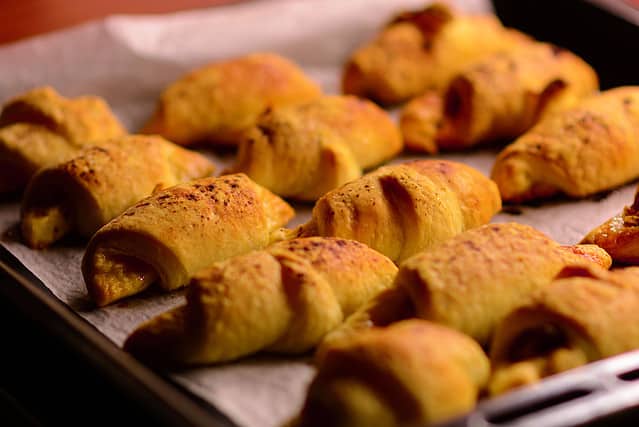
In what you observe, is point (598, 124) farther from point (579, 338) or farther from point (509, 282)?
point (579, 338)

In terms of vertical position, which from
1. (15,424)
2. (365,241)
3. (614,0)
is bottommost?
(15,424)

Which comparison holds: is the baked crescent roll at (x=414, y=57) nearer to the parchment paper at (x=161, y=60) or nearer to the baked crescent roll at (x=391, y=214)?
the parchment paper at (x=161, y=60)

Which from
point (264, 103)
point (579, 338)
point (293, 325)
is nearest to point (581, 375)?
point (579, 338)

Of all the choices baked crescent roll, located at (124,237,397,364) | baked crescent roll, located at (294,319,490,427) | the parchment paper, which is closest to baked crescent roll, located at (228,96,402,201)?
Answer: the parchment paper

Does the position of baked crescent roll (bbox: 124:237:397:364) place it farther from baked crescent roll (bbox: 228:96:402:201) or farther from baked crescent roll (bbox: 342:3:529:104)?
baked crescent roll (bbox: 342:3:529:104)

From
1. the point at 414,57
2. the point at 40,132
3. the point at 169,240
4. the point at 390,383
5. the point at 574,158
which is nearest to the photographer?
the point at 390,383

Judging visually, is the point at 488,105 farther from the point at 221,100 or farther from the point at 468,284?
the point at 468,284

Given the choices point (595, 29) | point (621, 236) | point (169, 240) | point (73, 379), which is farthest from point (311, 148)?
point (595, 29)
